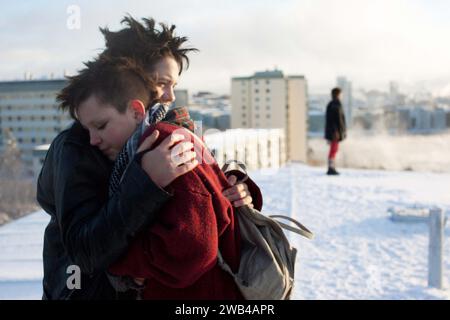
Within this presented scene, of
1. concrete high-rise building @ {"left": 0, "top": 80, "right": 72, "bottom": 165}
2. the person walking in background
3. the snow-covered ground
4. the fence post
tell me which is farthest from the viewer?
concrete high-rise building @ {"left": 0, "top": 80, "right": 72, "bottom": 165}

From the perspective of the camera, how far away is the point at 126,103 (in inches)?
53.4

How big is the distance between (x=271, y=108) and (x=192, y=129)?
56066 millimetres

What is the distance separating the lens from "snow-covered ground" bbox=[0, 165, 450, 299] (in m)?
4.57

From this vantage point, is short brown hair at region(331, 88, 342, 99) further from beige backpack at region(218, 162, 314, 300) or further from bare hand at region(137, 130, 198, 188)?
bare hand at region(137, 130, 198, 188)

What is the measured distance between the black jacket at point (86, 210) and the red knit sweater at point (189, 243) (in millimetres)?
38

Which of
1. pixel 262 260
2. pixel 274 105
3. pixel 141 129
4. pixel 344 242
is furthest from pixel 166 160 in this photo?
pixel 274 105

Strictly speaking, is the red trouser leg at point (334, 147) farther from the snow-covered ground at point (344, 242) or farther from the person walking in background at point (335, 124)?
the snow-covered ground at point (344, 242)

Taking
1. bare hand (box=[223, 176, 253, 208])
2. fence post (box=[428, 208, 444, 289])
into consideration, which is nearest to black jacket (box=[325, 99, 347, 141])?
fence post (box=[428, 208, 444, 289])

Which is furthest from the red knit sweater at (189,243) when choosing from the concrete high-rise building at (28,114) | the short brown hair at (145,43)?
the concrete high-rise building at (28,114)

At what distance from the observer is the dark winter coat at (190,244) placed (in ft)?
3.87

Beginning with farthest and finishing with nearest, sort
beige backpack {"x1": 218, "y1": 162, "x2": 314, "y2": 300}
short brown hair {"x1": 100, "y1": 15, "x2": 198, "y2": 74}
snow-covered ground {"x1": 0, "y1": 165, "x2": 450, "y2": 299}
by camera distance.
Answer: snow-covered ground {"x1": 0, "y1": 165, "x2": 450, "y2": 299}
short brown hair {"x1": 100, "y1": 15, "x2": 198, "y2": 74}
beige backpack {"x1": 218, "y1": 162, "x2": 314, "y2": 300}

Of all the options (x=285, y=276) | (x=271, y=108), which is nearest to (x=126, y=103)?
(x=285, y=276)

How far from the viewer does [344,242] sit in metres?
6.07

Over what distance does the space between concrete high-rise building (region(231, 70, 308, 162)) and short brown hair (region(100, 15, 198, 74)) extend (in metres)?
52.7
